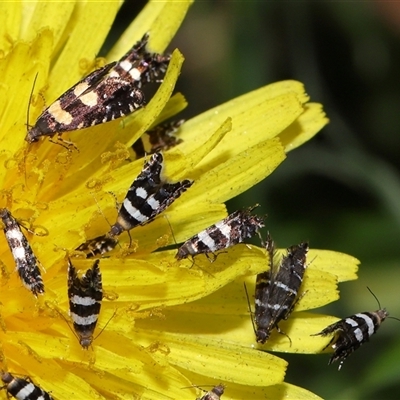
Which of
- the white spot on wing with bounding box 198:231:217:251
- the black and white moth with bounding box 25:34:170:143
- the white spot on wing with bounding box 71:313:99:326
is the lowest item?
the white spot on wing with bounding box 198:231:217:251

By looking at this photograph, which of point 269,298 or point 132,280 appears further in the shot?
point 269,298

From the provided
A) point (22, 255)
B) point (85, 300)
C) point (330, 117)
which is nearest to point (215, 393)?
point (85, 300)

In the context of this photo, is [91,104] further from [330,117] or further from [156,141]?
[330,117]

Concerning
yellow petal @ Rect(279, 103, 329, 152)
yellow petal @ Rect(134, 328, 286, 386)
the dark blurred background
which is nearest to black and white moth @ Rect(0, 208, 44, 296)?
yellow petal @ Rect(134, 328, 286, 386)

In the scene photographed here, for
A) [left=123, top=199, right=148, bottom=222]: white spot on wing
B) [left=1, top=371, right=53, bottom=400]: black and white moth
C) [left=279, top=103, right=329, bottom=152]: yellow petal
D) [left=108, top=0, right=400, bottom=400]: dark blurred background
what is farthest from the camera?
[left=108, top=0, right=400, bottom=400]: dark blurred background

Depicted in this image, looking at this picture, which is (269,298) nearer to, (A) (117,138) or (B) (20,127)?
(A) (117,138)

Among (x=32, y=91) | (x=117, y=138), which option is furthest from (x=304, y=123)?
(x=32, y=91)

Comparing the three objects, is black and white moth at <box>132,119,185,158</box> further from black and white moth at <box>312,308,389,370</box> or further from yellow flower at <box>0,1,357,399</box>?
black and white moth at <box>312,308,389,370</box>
